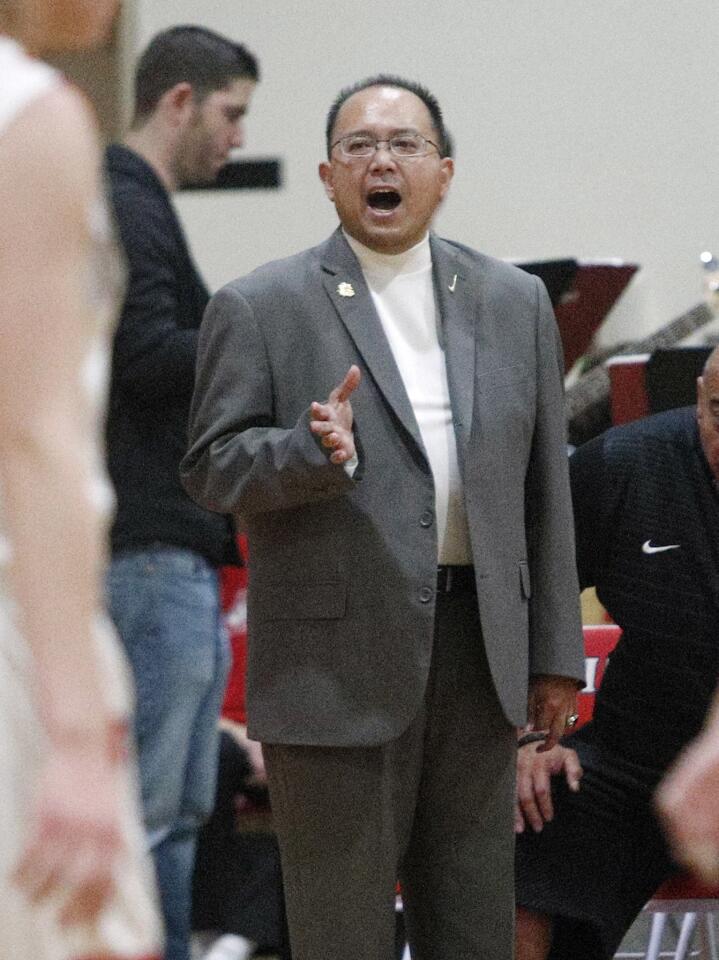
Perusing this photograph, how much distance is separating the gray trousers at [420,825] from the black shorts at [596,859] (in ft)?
1.62

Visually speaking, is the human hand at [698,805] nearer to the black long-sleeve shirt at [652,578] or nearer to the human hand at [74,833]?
the human hand at [74,833]

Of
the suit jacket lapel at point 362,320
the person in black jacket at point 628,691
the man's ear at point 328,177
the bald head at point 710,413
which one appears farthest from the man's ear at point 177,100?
the bald head at point 710,413

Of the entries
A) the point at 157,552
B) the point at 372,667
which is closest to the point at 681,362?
the point at 157,552

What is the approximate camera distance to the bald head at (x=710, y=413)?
3.44 meters

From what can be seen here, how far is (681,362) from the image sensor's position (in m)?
4.68

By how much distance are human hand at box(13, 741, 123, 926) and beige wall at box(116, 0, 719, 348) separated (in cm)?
612

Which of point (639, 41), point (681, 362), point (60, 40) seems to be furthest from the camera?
point (639, 41)

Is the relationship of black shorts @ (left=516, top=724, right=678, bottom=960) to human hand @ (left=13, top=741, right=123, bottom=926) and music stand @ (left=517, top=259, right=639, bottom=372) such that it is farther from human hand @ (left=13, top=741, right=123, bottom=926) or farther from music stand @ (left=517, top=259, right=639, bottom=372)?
music stand @ (left=517, top=259, right=639, bottom=372)

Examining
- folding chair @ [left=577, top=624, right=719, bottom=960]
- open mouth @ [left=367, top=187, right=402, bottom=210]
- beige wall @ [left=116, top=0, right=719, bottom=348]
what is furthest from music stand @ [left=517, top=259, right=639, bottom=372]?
open mouth @ [left=367, top=187, right=402, bottom=210]

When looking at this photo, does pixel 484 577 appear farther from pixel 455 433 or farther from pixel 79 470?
pixel 79 470

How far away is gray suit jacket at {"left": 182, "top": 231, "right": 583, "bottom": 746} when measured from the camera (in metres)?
2.68

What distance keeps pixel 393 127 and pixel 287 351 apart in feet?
1.38

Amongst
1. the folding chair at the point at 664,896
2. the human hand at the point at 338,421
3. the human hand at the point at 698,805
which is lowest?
the folding chair at the point at 664,896

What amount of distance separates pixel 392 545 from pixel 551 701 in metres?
0.42
